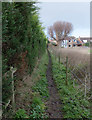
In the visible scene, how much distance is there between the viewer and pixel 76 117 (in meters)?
3.09

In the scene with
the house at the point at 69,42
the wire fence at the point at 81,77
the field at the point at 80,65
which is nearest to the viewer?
the wire fence at the point at 81,77

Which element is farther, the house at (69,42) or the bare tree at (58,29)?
the house at (69,42)

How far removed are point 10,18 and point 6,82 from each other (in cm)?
170

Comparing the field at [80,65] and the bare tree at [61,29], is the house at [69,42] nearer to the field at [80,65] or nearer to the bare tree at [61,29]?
the bare tree at [61,29]

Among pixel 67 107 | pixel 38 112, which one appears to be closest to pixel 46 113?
pixel 38 112

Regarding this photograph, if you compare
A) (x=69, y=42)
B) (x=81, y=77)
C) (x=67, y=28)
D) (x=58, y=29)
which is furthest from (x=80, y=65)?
(x=69, y=42)

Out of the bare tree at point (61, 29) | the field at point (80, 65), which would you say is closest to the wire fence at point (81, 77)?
the field at point (80, 65)

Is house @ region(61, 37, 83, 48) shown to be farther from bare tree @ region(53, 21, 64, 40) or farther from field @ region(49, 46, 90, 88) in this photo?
field @ region(49, 46, 90, 88)

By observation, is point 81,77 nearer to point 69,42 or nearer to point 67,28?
point 67,28

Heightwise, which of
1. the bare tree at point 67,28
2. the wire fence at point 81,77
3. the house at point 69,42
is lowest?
the wire fence at point 81,77

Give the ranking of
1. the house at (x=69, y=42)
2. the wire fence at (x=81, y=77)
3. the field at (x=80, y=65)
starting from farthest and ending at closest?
the house at (x=69, y=42), the field at (x=80, y=65), the wire fence at (x=81, y=77)

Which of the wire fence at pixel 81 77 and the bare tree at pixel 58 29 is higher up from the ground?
the bare tree at pixel 58 29

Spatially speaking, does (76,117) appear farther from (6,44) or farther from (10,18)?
(10,18)

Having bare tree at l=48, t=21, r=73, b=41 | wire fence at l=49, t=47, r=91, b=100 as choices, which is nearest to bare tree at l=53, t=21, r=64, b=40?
bare tree at l=48, t=21, r=73, b=41
